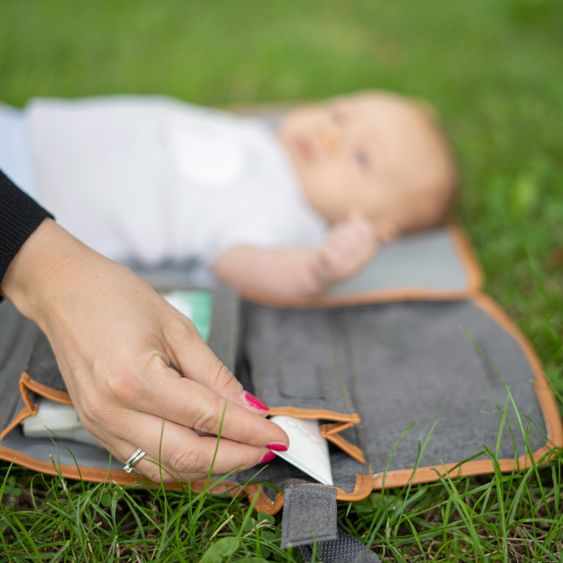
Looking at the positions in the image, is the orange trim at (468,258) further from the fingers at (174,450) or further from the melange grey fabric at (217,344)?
the fingers at (174,450)

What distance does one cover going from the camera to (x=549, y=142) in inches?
112

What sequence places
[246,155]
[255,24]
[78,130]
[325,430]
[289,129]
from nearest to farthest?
[325,430], [78,130], [246,155], [289,129], [255,24]

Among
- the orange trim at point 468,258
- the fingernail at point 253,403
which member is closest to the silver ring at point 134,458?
the fingernail at point 253,403

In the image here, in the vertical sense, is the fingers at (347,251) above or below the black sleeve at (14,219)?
below

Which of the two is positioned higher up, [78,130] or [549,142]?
[78,130]

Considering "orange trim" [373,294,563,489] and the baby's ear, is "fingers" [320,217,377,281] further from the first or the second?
"orange trim" [373,294,563,489]

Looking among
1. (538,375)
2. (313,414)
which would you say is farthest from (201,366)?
(538,375)

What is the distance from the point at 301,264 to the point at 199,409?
933 mm

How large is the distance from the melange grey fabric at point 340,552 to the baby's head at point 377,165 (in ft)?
4.27

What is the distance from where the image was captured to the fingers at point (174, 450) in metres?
1.16

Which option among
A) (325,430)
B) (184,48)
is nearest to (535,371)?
(325,430)

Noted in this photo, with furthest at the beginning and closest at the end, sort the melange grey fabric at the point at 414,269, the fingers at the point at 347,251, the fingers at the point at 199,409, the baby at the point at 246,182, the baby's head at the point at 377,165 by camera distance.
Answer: the baby's head at the point at 377,165
the melange grey fabric at the point at 414,269
the baby at the point at 246,182
the fingers at the point at 347,251
the fingers at the point at 199,409

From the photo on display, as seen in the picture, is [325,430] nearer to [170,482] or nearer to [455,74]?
[170,482]

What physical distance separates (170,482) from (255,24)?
3239mm
